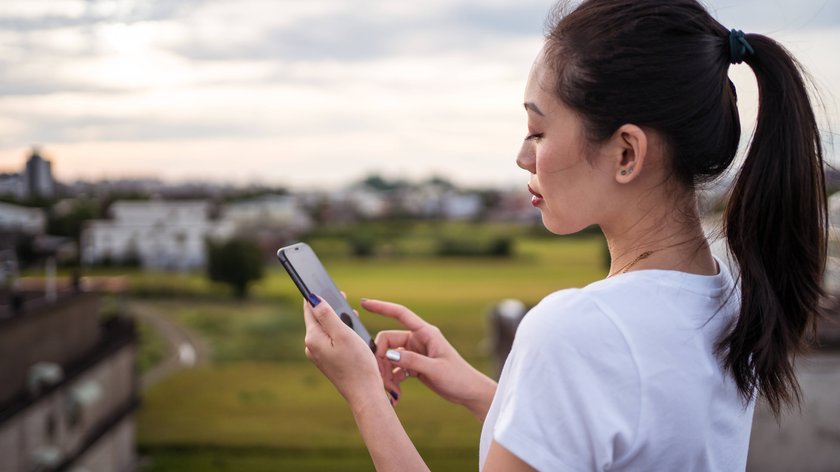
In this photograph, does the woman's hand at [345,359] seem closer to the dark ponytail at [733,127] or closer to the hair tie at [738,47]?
the dark ponytail at [733,127]

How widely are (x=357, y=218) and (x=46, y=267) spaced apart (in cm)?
920

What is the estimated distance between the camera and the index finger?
79 centimetres

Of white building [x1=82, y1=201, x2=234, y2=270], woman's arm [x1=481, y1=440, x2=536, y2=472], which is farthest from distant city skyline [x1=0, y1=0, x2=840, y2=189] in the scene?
white building [x1=82, y1=201, x2=234, y2=270]

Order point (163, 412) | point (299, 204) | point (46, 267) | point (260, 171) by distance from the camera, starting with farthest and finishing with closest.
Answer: point (163, 412), point (299, 204), point (260, 171), point (46, 267)

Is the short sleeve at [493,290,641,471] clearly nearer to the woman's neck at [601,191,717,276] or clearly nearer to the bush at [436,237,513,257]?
the woman's neck at [601,191,717,276]

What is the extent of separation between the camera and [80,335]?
9.82 metres

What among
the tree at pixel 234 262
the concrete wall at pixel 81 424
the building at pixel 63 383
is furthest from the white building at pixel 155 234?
the concrete wall at pixel 81 424

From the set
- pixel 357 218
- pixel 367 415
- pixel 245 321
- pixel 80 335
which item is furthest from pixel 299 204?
pixel 367 415

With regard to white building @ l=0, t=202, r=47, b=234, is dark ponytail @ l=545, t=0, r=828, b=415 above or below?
above

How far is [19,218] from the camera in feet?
22.7

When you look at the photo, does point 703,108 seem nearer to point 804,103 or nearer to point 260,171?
point 804,103

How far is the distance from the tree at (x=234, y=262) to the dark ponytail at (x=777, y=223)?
723 inches

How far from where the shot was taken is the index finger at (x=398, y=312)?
2.58 feet

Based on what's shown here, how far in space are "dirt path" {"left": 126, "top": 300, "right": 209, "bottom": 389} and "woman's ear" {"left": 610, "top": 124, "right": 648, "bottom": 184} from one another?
18.7m
